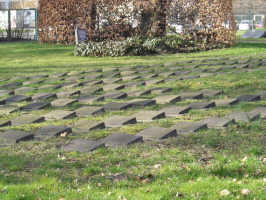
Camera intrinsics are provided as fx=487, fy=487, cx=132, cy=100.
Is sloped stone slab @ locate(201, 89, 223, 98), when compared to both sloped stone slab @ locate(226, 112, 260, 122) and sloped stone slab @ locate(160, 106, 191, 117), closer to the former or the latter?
sloped stone slab @ locate(160, 106, 191, 117)

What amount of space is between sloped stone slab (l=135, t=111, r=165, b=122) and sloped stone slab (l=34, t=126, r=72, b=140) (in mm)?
957

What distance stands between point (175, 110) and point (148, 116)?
1.54 ft

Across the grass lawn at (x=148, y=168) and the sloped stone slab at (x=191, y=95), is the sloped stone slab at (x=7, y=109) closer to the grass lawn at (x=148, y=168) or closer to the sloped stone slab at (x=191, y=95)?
the grass lawn at (x=148, y=168)

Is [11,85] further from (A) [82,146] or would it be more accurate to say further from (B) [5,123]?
(A) [82,146]

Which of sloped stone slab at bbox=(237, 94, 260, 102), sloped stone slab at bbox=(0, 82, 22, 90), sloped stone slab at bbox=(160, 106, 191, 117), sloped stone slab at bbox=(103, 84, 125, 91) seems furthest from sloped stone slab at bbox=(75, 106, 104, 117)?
sloped stone slab at bbox=(0, 82, 22, 90)

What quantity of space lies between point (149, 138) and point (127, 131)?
0.44 metres

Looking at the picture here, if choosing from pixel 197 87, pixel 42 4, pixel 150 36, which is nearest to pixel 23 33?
pixel 42 4

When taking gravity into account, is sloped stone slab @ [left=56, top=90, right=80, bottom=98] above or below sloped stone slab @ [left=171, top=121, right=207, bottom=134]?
above

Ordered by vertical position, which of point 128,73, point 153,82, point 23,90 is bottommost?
point 23,90

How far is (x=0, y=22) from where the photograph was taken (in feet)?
88.1

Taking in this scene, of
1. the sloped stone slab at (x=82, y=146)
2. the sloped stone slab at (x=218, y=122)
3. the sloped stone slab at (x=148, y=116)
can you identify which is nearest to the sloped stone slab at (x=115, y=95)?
the sloped stone slab at (x=148, y=116)

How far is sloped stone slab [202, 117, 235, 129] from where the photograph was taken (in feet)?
17.6

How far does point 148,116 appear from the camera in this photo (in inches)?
236

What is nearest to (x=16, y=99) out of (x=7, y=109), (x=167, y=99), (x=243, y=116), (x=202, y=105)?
(x=7, y=109)
